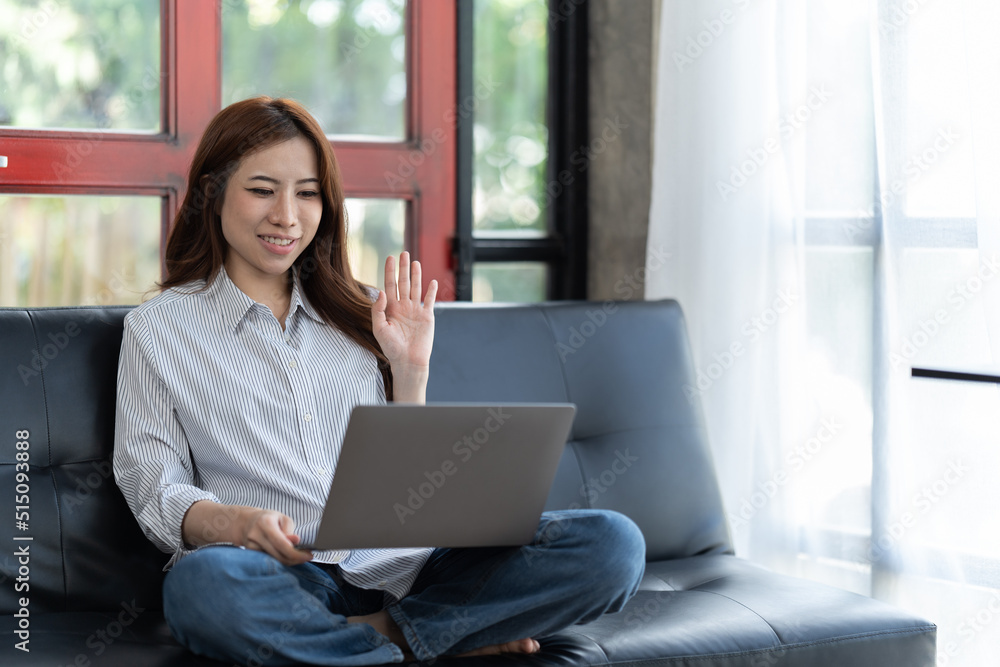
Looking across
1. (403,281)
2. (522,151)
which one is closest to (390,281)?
(403,281)

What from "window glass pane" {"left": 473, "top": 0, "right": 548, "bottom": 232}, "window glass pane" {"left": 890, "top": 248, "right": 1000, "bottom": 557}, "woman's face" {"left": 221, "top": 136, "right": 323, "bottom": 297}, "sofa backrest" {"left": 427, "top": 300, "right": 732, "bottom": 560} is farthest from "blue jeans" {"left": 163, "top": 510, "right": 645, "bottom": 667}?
"window glass pane" {"left": 473, "top": 0, "right": 548, "bottom": 232}

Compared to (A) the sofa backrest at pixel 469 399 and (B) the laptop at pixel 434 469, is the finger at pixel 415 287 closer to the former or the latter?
(A) the sofa backrest at pixel 469 399

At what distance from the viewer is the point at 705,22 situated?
2.36 meters

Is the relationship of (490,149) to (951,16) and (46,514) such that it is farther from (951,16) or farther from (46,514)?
(46,514)

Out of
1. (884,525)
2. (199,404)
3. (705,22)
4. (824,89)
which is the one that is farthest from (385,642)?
(705,22)

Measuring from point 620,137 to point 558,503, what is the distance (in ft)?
4.07

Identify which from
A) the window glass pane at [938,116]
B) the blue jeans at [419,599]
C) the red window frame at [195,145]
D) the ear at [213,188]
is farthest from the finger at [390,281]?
the window glass pane at [938,116]

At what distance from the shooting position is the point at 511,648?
1452 mm

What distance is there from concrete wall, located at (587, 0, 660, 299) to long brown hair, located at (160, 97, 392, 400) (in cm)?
110

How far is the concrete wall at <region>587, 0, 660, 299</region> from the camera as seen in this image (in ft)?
8.97

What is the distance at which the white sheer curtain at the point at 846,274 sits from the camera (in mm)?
1865

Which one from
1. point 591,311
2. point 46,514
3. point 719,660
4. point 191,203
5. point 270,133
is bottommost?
point 719,660

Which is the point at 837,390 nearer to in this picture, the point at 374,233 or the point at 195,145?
the point at 374,233

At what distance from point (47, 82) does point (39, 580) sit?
3.80 ft
